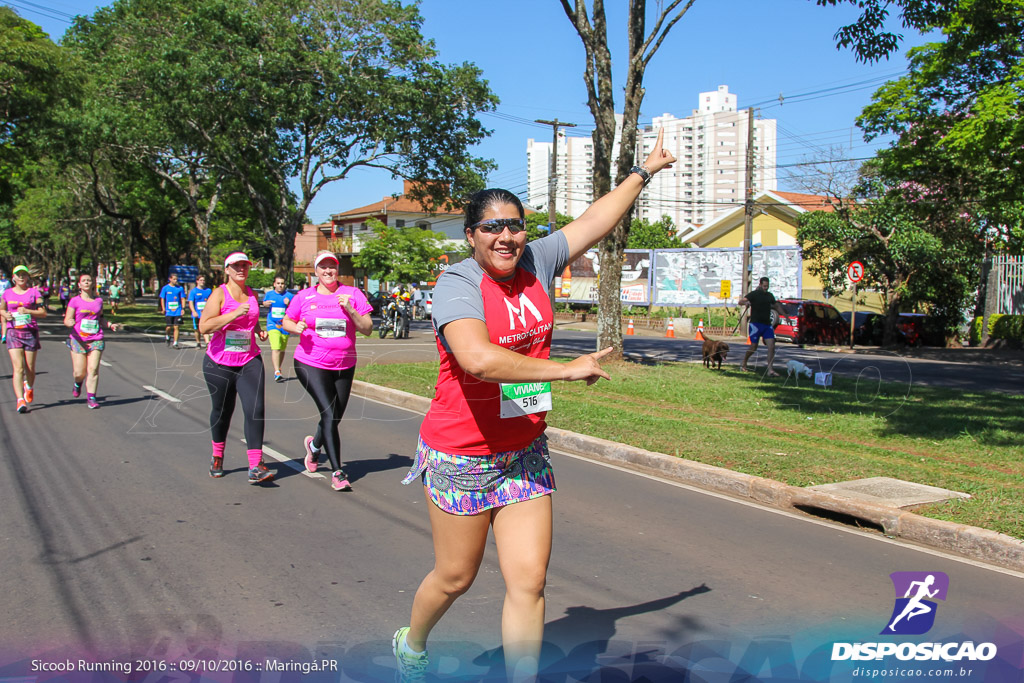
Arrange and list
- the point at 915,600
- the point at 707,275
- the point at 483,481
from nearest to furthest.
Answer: the point at 483,481 → the point at 915,600 → the point at 707,275

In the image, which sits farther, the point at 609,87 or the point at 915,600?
the point at 609,87

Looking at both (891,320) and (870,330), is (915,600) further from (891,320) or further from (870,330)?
(870,330)

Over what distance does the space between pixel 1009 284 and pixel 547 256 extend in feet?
91.6

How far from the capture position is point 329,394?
7016 millimetres

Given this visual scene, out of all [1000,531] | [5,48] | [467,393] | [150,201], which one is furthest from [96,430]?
[150,201]

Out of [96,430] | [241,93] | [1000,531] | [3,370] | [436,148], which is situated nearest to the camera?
[1000,531]

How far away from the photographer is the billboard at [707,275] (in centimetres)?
3200

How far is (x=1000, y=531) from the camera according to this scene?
18.4ft

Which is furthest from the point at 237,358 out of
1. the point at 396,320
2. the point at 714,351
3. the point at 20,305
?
the point at 396,320

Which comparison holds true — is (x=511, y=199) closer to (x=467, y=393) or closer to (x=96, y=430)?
(x=467, y=393)

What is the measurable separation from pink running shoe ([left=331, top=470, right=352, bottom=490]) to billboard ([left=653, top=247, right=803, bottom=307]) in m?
26.9

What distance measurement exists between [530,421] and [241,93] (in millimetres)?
26334

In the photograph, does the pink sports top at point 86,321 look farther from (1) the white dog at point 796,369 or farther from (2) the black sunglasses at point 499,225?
(1) the white dog at point 796,369

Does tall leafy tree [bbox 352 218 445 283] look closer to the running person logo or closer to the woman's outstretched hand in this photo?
the running person logo
